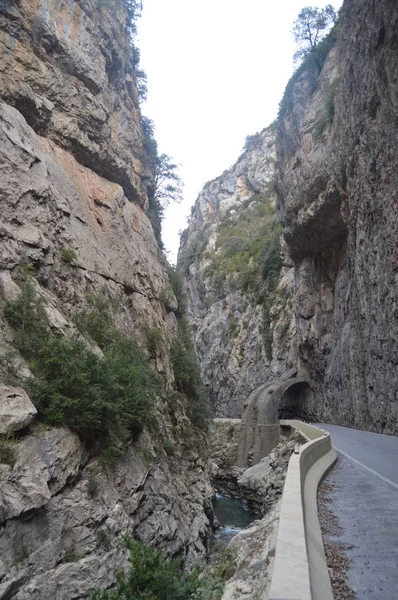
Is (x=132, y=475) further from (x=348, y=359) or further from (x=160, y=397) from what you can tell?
(x=348, y=359)

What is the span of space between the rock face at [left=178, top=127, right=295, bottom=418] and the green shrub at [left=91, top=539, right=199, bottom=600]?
3843 centimetres

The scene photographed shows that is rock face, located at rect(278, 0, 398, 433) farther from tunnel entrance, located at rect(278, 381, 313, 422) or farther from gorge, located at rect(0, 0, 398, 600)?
tunnel entrance, located at rect(278, 381, 313, 422)

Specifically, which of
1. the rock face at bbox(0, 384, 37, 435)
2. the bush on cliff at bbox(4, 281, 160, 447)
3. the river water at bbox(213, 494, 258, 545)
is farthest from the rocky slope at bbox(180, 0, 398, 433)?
the rock face at bbox(0, 384, 37, 435)

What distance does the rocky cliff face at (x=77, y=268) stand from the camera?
8031 millimetres

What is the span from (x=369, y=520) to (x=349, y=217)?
876 inches

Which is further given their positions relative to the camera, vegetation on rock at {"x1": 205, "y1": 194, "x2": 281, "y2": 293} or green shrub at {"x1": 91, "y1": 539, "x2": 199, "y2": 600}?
vegetation on rock at {"x1": 205, "y1": 194, "x2": 281, "y2": 293}

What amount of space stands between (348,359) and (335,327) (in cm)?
607

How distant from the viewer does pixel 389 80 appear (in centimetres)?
1471

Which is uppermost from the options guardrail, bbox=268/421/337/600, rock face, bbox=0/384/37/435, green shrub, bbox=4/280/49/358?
green shrub, bbox=4/280/49/358

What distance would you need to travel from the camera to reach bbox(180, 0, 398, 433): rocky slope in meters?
17.7

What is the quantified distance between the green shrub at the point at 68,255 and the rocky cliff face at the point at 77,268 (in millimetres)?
46

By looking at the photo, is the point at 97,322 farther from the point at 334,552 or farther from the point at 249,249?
the point at 249,249

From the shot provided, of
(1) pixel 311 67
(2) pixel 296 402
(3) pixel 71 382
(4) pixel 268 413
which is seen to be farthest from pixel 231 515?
(1) pixel 311 67

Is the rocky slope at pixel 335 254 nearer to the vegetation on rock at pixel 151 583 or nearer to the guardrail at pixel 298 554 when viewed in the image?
the guardrail at pixel 298 554
